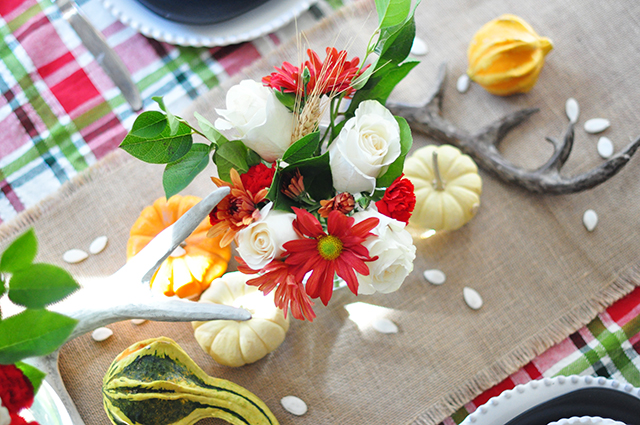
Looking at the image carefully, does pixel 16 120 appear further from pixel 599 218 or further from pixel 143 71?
pixel 599 218

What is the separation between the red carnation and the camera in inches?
19.1

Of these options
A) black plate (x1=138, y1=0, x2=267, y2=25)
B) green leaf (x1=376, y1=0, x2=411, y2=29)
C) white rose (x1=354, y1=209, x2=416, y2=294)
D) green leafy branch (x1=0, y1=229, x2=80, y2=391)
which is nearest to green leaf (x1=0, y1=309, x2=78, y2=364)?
green leafy branch (x1=0, y1=229, x2=80, y2=391)

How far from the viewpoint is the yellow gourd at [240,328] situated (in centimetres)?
67

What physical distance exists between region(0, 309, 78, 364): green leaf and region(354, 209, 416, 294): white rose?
10.9 inches

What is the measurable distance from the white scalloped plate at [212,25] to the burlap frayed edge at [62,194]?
24cm

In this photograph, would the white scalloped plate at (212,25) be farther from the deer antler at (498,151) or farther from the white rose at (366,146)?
the white rose at (366,146)

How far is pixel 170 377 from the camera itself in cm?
62

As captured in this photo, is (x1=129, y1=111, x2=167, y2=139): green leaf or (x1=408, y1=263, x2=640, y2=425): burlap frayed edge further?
(x1=408, y1=263, x2=640, y2=425): burlap frayed edge

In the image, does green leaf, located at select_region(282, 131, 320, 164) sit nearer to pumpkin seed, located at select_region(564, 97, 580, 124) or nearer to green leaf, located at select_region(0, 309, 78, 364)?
green leaf, located at select_region(0, 309, 78, 364)

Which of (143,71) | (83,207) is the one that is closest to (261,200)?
(83,207)

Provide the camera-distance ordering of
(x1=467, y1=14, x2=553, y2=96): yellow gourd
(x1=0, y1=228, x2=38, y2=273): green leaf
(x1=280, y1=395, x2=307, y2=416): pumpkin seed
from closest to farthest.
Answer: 1. (x1=0, y1=228, x2=38, y2=273): green leaf
2. (x1=280, y1=395, x2=307, y2=416): pumpkin seed
3. (x1=467, y1=14, x2=553, y2=96): yellow gourd

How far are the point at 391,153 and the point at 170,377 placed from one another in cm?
42

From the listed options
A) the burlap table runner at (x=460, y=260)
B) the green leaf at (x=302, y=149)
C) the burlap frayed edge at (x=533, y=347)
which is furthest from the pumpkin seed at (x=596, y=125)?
the green leaf at (x=302, y=149)

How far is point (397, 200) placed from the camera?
19.1 inches
